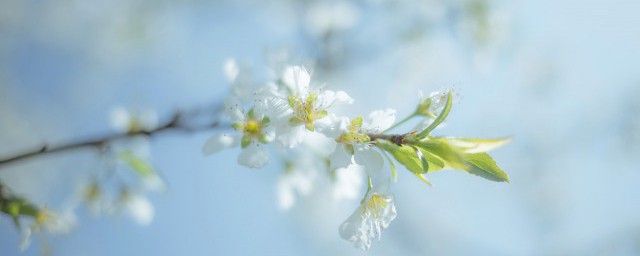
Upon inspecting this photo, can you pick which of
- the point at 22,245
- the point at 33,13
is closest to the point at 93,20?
the point at 33,13

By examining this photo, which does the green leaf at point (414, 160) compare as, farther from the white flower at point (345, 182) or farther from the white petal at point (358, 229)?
the white flower at point (345, 182)

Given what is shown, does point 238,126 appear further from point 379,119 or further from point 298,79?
point 379,119

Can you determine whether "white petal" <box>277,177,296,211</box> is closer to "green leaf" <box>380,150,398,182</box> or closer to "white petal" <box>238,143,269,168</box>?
"white petal" <box>238,143,269,168</box>

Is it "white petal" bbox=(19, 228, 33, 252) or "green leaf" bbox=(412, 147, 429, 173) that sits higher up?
"green leaf" bbox=(412, 147, 429, 173)

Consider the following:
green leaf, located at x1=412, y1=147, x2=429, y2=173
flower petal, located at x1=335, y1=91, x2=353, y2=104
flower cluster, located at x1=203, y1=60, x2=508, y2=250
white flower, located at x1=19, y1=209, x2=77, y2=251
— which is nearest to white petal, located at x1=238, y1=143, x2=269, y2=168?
flower cluster, located at x1=203, y1=60, x2=508, y2=250

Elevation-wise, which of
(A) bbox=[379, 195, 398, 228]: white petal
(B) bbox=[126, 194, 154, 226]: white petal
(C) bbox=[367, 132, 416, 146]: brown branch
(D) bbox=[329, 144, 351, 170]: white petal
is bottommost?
(B) bbox=[126, 194, 154, 226]: white petal
